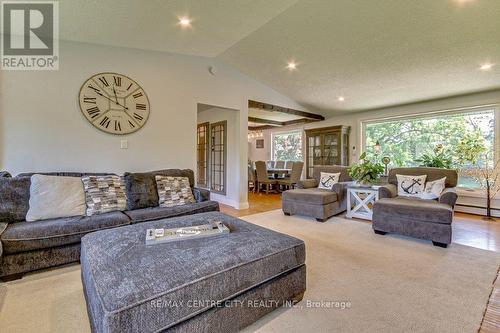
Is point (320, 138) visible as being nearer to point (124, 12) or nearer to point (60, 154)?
point (124, 12)

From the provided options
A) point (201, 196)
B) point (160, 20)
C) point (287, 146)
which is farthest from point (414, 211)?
point (287, 146)

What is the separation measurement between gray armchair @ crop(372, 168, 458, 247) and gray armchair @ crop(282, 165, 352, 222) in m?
0.75

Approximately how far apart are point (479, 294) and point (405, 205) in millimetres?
1308

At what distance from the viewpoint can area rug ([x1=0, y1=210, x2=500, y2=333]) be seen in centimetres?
148

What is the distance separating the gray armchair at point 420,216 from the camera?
2.71 m

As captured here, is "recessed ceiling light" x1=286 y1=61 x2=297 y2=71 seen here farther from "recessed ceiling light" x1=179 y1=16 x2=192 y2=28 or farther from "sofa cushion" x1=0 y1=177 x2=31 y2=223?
"sofa cushion" x1=0 y1=177 x2=31 y2=223

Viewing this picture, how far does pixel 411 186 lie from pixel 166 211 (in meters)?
3.63

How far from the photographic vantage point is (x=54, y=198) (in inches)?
94.3

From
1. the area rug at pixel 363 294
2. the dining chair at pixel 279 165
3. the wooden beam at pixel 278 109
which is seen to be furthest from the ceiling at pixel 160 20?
the dining chair at pixel 279 165

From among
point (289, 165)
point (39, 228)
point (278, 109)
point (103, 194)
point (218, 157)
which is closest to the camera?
point (39, 228)

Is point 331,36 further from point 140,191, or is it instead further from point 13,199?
point 13,199

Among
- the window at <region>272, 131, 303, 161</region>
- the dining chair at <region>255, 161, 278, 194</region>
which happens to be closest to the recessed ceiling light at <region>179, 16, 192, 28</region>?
the dining chair at <region>255, 161, 278, 194</region>

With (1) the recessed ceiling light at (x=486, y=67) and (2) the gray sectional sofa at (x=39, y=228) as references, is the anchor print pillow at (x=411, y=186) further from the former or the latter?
(2) the gray sectional sofa at (x=39, y=228)

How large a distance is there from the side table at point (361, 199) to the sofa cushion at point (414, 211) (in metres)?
0.57
